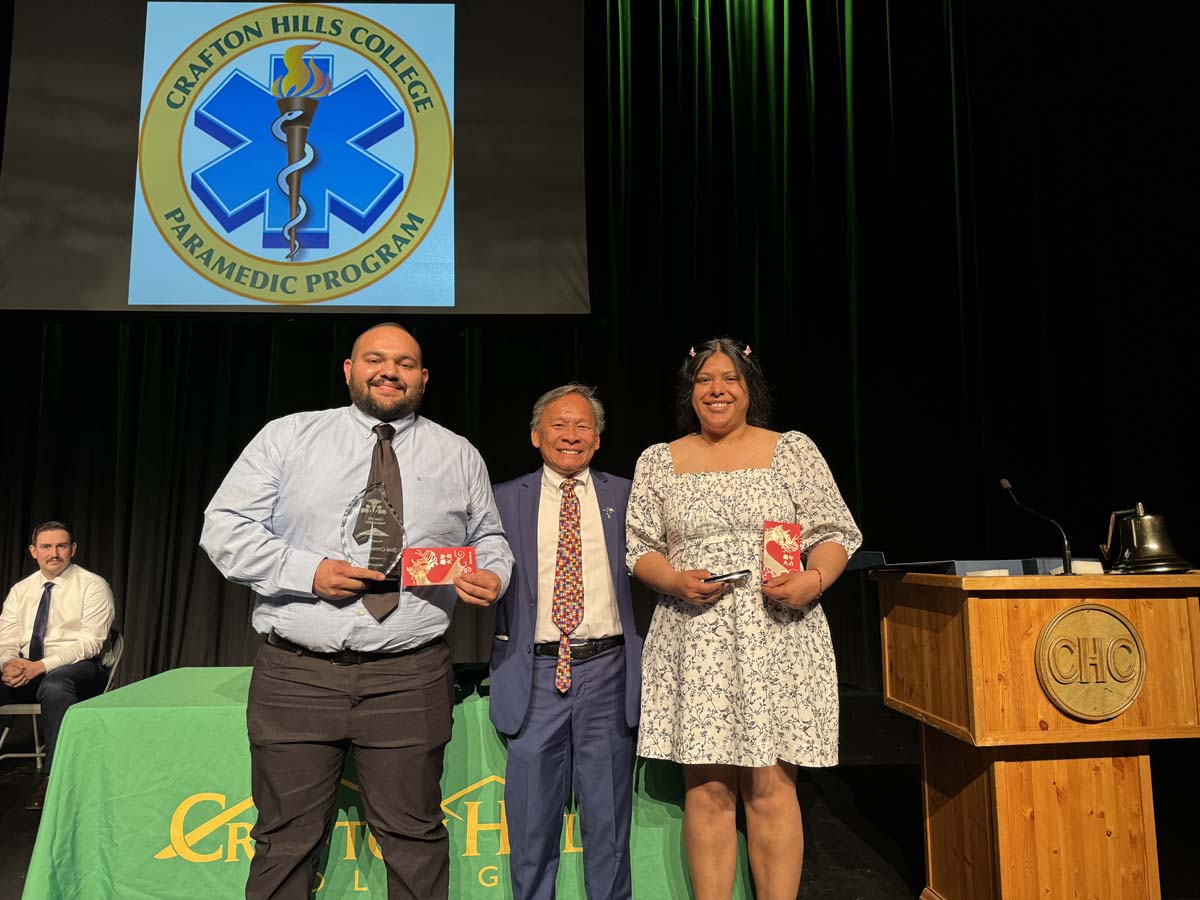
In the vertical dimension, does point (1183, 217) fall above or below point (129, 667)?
above

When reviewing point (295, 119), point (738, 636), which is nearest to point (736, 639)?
point (738, 636)

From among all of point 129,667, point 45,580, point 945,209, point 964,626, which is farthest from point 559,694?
point 945,209

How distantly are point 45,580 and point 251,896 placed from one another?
2.85 m

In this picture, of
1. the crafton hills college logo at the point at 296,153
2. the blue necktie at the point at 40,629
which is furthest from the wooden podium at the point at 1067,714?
the blue necktie at the point at 40,629

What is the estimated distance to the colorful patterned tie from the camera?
2.06 meters

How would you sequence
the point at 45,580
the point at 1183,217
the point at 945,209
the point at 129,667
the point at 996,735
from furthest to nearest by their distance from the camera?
the point at 945,209 < the point at 129,667 < the point at 1183,217 < the point at 45,580 < the point at 996,735

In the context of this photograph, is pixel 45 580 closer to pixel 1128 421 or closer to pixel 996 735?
pixel 996 735

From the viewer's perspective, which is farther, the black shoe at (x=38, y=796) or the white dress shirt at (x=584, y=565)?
the black shoe at (x=38, y=796)

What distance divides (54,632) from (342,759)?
2.69 meters

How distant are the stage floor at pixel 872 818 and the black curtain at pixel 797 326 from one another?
99 centimetres

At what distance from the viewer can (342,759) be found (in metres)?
1.86

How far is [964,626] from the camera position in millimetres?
1992

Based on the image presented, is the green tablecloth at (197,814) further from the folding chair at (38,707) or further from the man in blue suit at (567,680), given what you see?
the folding chair at (38,707)

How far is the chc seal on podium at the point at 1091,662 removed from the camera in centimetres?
197
